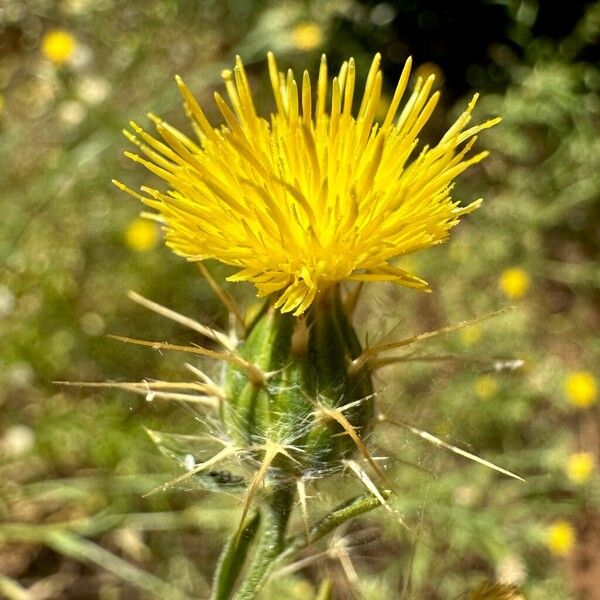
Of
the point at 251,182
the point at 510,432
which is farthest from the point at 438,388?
the point at 251,182

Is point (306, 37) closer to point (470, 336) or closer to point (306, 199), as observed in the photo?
point (470, 336)

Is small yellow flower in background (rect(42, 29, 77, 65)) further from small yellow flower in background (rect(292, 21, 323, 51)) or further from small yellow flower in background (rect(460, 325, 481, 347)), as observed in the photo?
small yellow flower in background (rect(460, 325, 481, 347))

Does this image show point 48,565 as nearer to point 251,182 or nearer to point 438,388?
point 438,388

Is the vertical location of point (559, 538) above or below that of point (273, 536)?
below

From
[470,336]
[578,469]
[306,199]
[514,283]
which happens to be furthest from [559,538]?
[306,199]

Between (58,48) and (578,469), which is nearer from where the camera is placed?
(578,469)
